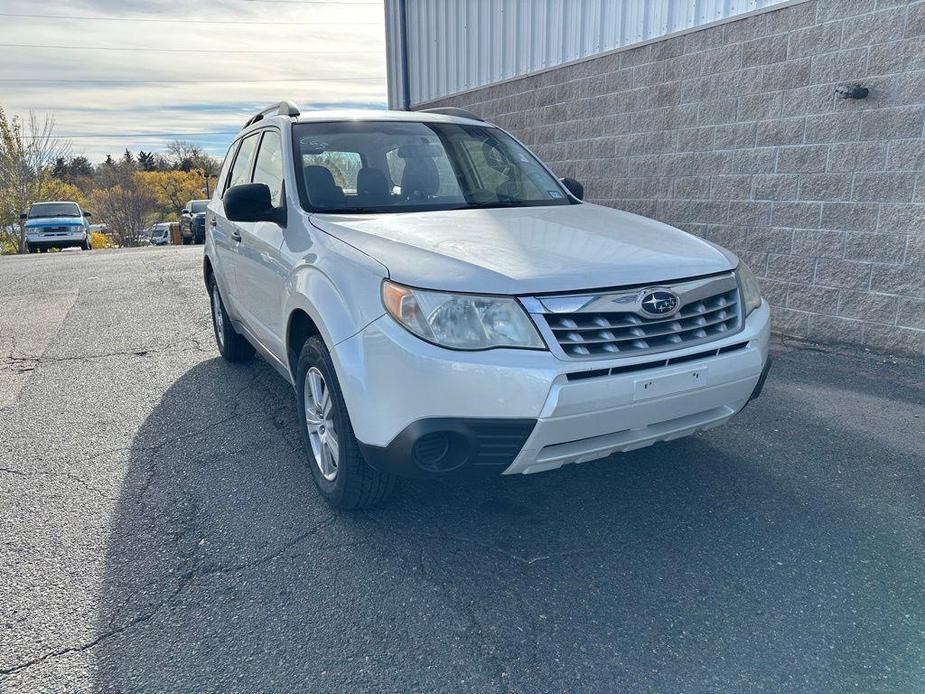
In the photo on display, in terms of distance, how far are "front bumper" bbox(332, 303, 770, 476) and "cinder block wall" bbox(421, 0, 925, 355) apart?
3465 millimetres

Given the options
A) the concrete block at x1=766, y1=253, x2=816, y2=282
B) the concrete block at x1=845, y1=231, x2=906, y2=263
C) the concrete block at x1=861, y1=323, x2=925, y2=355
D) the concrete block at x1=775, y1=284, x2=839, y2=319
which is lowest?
the concrete block at x1=861, y1=323, x2=925, y2=355

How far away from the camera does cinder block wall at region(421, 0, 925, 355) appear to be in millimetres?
5195

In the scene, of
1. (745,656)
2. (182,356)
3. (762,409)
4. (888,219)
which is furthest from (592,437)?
(182,356)

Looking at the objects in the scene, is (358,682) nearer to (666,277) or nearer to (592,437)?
(592,437)

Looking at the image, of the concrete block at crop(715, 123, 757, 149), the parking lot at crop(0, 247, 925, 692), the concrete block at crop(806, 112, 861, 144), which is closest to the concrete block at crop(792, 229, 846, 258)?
the concrete block at crop(806, 112, 861, 144)

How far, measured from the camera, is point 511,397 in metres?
2.43

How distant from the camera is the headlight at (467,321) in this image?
2482 millimetres

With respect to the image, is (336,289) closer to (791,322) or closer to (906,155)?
(906,155)

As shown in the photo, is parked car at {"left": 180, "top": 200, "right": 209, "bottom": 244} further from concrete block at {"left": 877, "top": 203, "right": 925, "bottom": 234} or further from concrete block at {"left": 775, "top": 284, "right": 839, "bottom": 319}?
concrete block at {"left": 877, "top": 203, "right": 925, "bottom": 234}

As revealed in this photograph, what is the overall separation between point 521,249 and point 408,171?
126 centimetres

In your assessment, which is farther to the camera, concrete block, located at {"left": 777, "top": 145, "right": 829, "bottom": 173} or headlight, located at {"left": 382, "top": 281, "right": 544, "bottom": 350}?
concrete block, located at {"left": 777, "top": 145, "right": 829, "bottom": 173}

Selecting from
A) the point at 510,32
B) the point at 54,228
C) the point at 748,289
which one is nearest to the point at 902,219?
the point at 748,289

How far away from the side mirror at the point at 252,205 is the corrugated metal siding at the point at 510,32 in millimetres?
4818

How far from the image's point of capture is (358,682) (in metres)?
2.11
